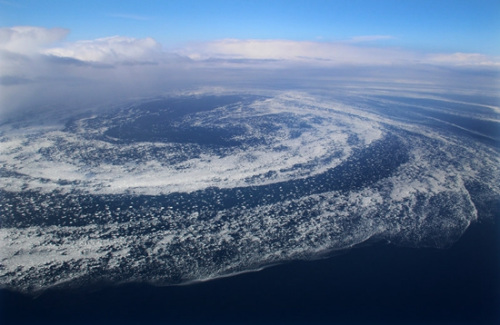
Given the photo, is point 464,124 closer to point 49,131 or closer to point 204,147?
point 204,147

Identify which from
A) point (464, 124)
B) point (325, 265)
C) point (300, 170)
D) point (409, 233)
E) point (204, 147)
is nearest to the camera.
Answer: point (325, 265)

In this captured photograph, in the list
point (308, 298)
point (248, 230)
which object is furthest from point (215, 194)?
point (308, 298)

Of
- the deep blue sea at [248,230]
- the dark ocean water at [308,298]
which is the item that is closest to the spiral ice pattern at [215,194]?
the deep blue sea at [248,230]

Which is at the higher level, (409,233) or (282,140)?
(282,140)

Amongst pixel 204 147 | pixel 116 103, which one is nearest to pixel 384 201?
pixel 204 147

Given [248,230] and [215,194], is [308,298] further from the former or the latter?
[215,194]

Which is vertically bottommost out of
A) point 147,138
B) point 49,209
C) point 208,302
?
point 208,302

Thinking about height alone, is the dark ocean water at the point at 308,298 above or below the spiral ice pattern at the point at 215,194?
below

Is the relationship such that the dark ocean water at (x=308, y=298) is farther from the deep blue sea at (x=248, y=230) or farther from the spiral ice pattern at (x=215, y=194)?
the spiral ice pattern at (x=215, y=194)
